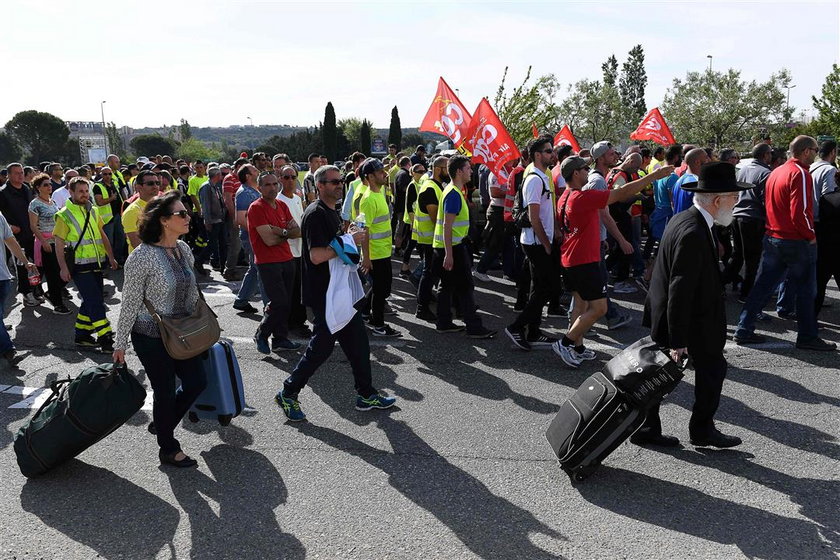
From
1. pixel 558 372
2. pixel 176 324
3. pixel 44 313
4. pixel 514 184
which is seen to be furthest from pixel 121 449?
pixel 514 184

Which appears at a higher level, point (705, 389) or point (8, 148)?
point (705, 389)

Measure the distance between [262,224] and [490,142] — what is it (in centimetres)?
338

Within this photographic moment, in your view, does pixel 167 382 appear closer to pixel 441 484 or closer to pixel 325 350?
pixel 325 350

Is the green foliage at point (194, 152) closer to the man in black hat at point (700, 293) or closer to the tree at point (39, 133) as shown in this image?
the tree at point (39, 133)

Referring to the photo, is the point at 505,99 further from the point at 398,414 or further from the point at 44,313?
the point at 398,414

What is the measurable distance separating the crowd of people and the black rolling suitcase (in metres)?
0.67

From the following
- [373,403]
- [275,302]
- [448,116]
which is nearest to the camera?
[373,403]

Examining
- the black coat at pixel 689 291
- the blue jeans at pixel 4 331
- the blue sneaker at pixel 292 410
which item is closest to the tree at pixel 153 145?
the blue jeans at pixel 4 331

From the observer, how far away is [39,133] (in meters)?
94.8

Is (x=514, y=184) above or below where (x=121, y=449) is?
above

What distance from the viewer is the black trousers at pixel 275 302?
6.71 m

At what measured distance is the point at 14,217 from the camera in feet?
32.3

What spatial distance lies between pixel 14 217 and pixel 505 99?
23088mm

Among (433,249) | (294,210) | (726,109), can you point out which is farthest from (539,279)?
(726,109)
